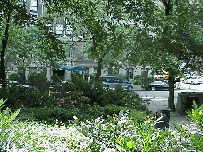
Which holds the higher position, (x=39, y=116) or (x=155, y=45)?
(x=155, y=45)

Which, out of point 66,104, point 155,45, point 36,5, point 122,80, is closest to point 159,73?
point 155,45

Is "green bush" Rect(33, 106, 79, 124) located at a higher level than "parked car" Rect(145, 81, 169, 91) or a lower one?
higher

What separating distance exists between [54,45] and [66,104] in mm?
3299

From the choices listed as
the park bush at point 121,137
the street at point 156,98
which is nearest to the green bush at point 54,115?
the street at point 156,98

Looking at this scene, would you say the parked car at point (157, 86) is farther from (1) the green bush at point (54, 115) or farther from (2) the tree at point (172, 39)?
(1) the green bush at point (54, 115)

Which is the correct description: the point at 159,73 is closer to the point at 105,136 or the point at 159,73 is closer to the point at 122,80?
the point at 105,136

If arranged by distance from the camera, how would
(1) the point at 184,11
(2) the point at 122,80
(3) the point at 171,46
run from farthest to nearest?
(2) the point at 122,80, (3) the point at 171,46, (1) the point at 184,11

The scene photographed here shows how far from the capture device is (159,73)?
1722 cm

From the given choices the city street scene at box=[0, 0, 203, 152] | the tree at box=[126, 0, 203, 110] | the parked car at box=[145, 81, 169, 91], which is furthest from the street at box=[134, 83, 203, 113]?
the city street scene at box=[0, 0, 203, 152]

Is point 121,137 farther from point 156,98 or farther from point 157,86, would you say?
point 157,86

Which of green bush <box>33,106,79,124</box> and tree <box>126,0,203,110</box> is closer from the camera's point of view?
green bush <box>33,106,79,124</box>

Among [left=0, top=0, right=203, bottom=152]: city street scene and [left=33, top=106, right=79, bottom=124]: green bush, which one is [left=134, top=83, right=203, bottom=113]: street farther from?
[left=33, top=106, right=79, bottom=124]: green bush

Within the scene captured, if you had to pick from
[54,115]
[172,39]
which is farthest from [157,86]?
[54,115]

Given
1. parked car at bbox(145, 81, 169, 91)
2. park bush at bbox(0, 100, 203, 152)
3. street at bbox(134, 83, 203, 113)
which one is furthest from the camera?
parked car at bbox(145, 81, 169, 91)
